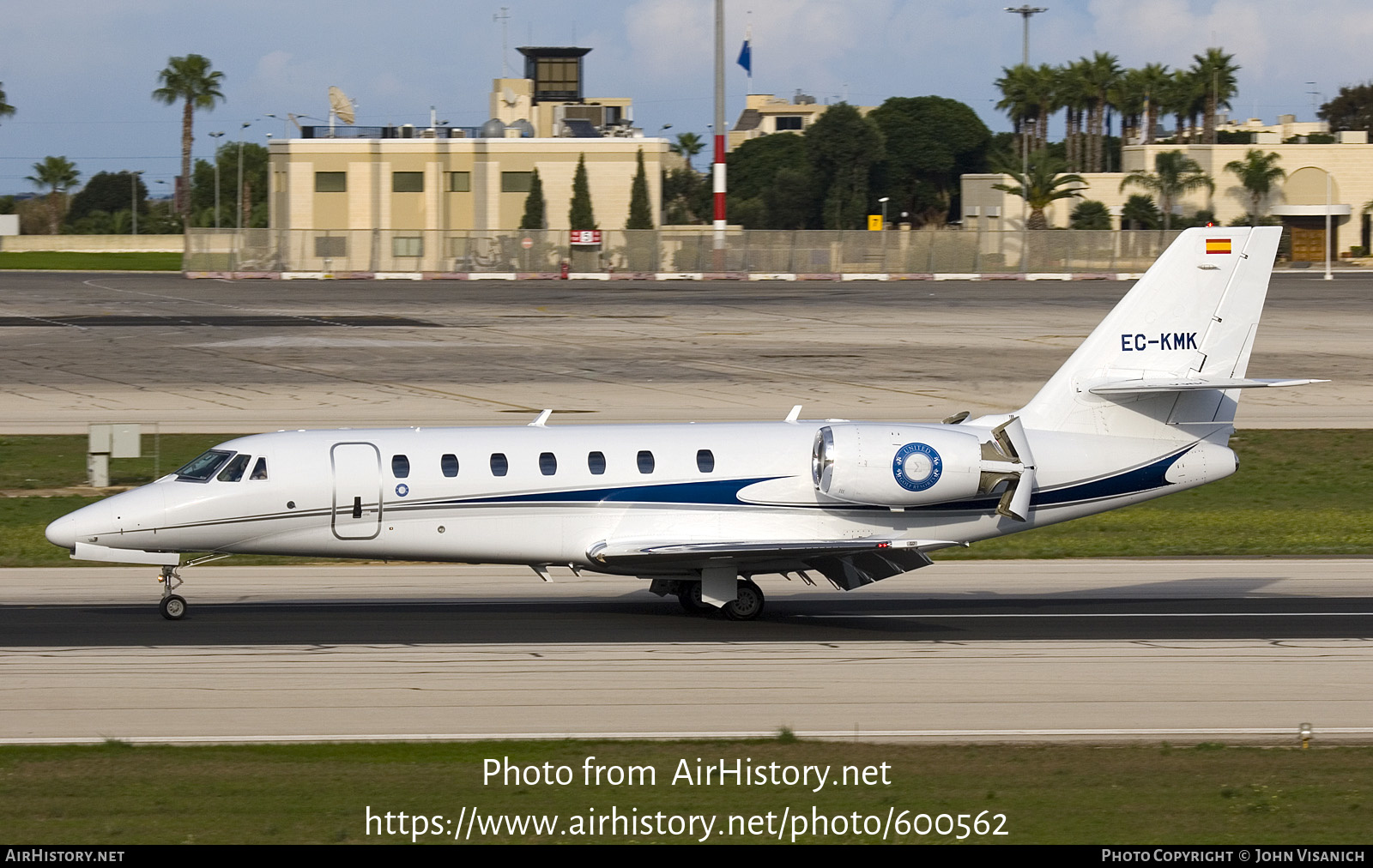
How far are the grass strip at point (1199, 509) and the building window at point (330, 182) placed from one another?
80855mm

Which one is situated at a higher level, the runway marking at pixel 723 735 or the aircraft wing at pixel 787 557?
the aircraft wing at pixel 787 557

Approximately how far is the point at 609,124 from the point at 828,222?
105 feet

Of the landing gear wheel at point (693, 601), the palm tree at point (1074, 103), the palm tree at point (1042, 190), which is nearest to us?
the landing gear wheel at point (693, 601)

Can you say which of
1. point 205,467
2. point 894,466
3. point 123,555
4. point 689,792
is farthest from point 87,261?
point 689,792

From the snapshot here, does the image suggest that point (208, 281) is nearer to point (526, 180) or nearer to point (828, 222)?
point (526, 180)

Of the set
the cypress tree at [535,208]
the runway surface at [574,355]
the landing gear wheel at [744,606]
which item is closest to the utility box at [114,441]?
the runway surface at [574,355]

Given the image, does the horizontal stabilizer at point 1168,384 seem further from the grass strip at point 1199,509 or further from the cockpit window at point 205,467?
the cockpit window at point 205,467

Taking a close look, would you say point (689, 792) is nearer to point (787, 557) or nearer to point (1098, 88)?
point (787, 557)

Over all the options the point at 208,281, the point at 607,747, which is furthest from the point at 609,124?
the point at 607,747

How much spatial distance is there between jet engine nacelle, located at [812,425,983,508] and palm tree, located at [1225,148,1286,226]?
11509 centimetres

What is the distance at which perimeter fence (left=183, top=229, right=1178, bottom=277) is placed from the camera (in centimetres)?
9956

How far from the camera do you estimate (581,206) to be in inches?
4574

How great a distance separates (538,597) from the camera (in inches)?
939

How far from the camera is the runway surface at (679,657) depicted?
627 inches
